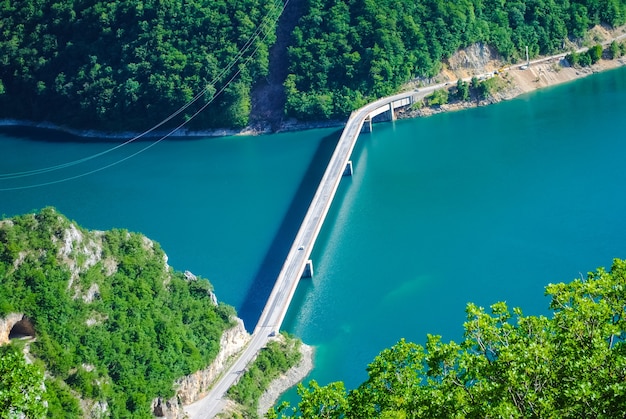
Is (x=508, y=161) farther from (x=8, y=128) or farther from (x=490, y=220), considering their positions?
(x=8, y=128)

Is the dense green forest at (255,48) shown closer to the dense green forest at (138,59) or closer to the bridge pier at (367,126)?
the dense green forest at (138,59)

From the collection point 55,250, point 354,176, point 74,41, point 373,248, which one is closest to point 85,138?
point 74,41

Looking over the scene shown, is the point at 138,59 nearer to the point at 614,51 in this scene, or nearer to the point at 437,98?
the point at 437,98

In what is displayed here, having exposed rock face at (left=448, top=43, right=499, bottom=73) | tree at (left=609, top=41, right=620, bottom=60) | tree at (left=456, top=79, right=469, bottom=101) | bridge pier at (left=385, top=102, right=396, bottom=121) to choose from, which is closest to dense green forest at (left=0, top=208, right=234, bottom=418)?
bridge pier at (left=385, top=102, right=396, bottom=121)

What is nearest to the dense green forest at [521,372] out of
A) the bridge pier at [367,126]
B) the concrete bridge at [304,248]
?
the concrete bridge at [304,248]

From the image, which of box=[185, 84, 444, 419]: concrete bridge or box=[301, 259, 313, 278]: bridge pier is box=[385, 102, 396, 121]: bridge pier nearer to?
box=[185, 84, 444, 419]: concrete bridge
